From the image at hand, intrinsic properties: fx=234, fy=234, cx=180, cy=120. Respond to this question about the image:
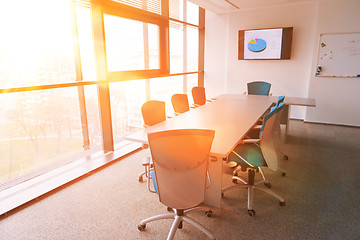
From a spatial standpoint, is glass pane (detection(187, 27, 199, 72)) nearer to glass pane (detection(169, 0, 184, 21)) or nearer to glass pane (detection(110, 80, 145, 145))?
glass pane (detection(169, 0, 184, 21))

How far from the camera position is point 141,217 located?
2.35 metres

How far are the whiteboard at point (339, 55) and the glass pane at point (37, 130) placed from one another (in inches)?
211

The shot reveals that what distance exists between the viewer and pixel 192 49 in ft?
22.5

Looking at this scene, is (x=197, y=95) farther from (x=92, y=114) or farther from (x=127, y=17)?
(x=92, y=114)

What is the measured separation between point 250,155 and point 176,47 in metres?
4.32

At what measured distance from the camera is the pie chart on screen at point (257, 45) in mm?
6177

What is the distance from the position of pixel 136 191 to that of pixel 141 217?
0.50 metres

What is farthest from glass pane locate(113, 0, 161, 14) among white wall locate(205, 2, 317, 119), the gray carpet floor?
the gray carpet floor

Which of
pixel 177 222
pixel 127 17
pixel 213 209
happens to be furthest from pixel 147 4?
pixel 177 222

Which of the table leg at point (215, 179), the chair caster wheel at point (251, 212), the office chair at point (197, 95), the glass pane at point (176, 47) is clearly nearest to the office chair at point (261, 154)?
the chair caster wheel at point (251, 212)

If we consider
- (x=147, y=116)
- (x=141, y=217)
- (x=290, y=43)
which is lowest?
(x=141, y=217)

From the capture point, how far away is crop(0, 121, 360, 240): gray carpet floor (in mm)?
2127

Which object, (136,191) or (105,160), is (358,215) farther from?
(105,160)

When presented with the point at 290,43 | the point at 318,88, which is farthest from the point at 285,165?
the point at 290,43
